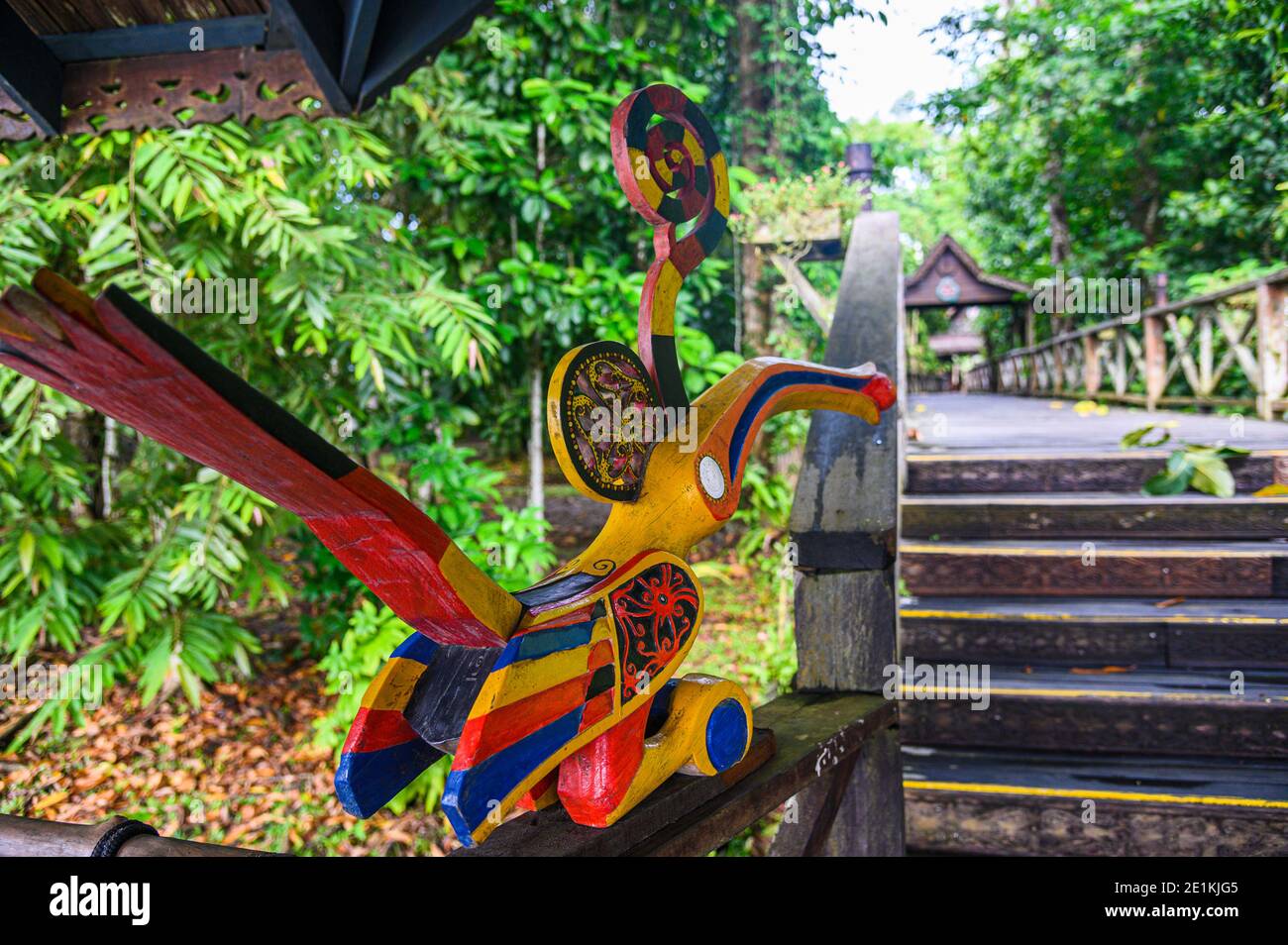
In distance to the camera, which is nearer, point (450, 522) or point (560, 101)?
point (450, 522)

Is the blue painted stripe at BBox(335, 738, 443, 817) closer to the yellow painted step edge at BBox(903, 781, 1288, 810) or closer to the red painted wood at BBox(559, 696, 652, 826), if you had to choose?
the red painted wood at BBox(559, 696, 652, 826)

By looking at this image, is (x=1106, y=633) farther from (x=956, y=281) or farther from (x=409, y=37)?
(x=956, y=281)

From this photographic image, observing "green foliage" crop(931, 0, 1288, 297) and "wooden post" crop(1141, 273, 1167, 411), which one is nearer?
"wooden post" crop(1141, 273, 1167, 411)

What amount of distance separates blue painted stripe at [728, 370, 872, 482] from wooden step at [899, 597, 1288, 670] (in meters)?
1.29

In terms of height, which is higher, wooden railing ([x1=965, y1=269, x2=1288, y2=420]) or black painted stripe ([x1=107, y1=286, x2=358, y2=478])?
wooden railing ([x1=965, y1=269, x2=1288, y2=420])

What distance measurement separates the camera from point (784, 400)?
141 centimetres

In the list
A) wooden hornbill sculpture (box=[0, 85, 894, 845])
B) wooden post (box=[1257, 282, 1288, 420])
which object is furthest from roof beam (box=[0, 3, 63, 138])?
wooden post (box=[1257, 282, 1288, 420])

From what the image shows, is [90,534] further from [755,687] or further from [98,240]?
[755,687]

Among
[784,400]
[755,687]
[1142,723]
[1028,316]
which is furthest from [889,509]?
[1028,316]

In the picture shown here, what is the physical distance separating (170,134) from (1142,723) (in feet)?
10.8

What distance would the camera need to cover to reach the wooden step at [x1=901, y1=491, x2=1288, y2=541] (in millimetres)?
2717

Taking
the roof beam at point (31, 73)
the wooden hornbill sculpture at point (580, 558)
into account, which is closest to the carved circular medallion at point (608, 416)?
the wooden hornbill sculpture at point (580, 558)

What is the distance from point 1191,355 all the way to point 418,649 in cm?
660

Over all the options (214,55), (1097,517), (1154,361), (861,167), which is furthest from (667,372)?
(1154,361)
